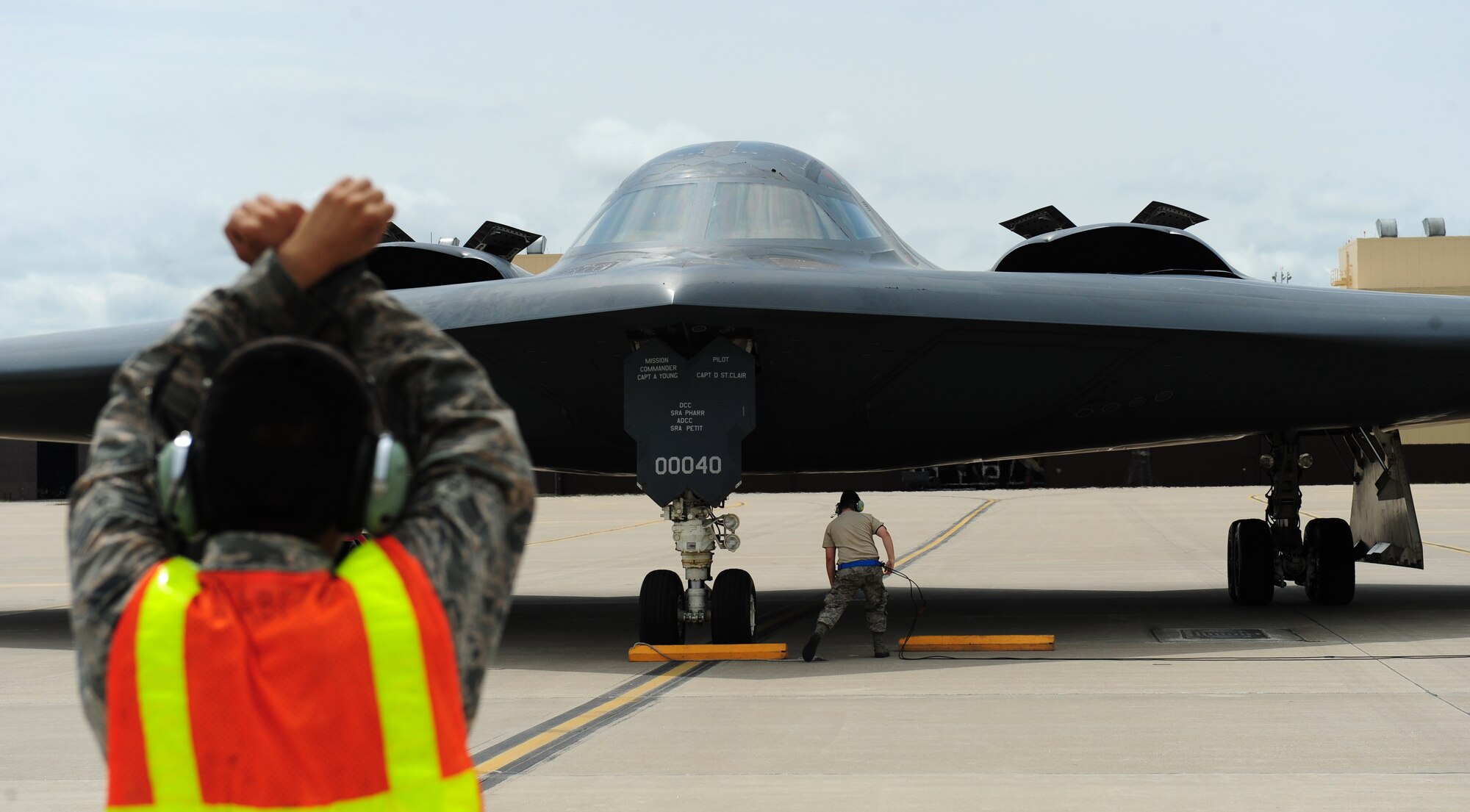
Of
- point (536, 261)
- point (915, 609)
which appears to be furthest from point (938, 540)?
point (536, 261)

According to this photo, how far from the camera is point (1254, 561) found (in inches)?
564

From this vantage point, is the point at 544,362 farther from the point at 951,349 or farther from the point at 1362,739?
the point at 1362,739

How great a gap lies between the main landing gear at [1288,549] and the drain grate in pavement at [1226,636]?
2.21 m

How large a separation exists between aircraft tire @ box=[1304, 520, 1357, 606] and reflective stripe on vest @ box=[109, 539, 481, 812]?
45.0 feet

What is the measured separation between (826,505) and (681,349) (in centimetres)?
4053

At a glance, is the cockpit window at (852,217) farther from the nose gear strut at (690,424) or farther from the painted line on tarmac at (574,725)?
the painted line on tarmac at (574,725)

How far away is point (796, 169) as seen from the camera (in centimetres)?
1227

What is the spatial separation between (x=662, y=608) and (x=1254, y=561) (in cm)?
693

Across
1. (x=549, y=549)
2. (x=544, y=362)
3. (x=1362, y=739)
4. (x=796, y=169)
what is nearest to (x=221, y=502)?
(x=1362, y=739)

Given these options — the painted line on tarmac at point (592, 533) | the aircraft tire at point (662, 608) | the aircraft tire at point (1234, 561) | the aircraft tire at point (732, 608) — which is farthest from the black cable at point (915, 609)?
the painted line on tarmac at point (592, 533)

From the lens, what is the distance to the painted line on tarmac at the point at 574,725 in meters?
6.78

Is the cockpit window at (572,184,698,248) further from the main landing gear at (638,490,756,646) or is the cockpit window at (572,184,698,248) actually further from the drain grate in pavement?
the drain grate in pavement

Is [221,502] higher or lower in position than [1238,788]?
higher

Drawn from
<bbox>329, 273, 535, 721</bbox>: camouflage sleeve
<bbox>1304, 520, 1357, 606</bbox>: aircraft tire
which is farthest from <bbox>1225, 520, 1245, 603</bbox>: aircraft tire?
<bbox>329, 273, 535, 721</bbox>: camouflage sleeve
